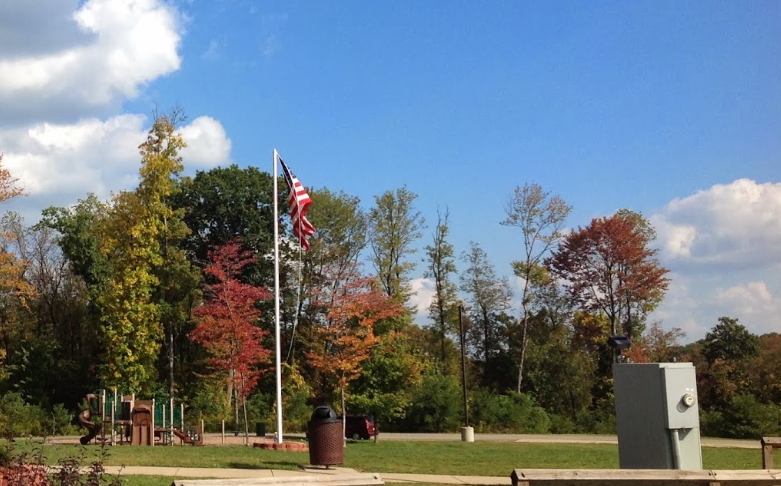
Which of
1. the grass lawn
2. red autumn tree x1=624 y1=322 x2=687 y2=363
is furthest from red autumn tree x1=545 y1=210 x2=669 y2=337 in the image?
the grass lawn

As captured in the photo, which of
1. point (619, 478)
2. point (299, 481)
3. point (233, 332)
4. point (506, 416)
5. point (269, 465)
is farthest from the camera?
point (506, 416)

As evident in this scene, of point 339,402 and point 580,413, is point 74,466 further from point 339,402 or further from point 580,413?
point 580,413

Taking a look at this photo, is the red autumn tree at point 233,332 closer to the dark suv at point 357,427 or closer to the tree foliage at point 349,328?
the tree foliage at point 349,328

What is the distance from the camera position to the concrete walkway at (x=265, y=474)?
12.7m

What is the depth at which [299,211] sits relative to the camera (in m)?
22.2

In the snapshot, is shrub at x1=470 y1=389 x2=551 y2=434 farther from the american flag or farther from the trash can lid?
Answer: the trash can lid

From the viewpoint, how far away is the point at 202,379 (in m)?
42.4

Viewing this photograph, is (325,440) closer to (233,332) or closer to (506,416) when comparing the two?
(233,332)

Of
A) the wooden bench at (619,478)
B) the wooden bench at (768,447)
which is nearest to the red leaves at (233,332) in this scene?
the wooden bench at (768,447)

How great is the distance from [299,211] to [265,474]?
10310mm

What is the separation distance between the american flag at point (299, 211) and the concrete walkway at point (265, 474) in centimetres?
884

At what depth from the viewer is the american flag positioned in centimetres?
2202

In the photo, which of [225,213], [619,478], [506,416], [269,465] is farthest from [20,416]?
[619,478]

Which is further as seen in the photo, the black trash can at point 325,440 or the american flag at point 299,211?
the american flag at point 299,211
